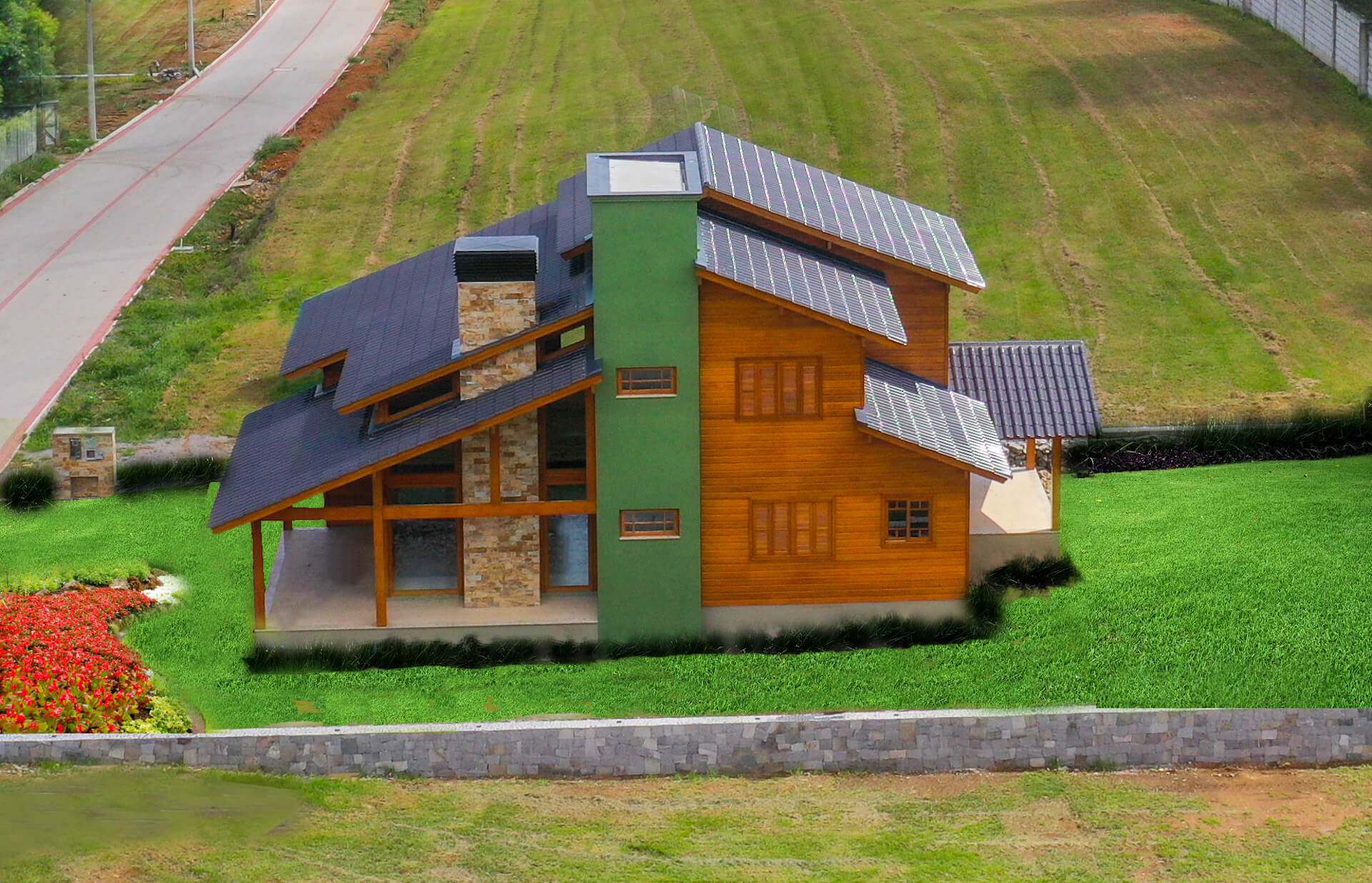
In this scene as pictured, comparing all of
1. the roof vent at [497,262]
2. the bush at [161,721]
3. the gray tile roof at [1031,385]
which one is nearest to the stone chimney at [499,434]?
the roof vent at [497,262]

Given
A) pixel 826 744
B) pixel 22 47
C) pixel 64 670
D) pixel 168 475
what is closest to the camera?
pixel 826 744

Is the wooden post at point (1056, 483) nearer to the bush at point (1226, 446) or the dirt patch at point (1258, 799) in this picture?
the bush at point (1226, 446)

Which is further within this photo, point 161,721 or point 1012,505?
→ point 1012,505

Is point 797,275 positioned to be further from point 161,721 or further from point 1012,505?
point 161,721

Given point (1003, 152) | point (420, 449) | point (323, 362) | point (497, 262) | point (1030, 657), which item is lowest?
point (1030, 657)

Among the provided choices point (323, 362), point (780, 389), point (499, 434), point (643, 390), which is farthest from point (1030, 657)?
point (323, 362)

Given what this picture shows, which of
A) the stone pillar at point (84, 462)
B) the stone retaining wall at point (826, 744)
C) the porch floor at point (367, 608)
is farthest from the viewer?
the stone pillar at point (84, 462)

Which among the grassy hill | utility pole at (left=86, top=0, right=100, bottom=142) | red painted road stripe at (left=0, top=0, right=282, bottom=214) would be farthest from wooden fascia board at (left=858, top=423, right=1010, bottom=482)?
utility pole at (left=86, top=0, right=100, bottom=142)

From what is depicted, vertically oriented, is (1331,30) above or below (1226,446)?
above
